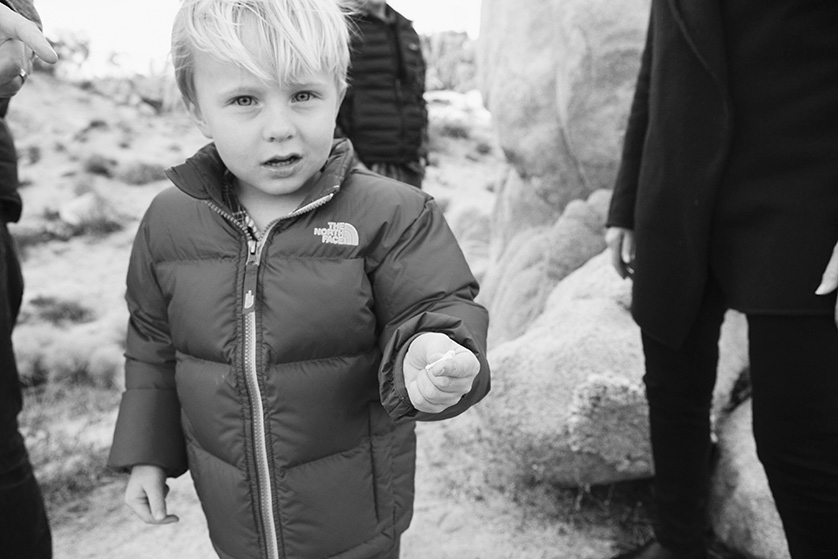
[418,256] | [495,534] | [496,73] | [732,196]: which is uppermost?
[496,73]

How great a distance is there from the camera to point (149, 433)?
1.38 meters

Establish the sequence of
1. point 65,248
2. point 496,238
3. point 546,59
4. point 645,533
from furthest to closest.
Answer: point 65,248, point 496,238, point 546,59, point 645,533

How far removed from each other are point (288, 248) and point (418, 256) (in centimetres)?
23

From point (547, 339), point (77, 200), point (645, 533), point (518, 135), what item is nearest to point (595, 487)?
point (645, 533)

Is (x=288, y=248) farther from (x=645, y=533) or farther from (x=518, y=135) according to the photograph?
(x=518, y=135)

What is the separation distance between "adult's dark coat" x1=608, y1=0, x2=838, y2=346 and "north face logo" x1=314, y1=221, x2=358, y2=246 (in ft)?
2.26

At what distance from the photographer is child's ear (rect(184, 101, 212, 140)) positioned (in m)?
1.32

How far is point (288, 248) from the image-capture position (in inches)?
49.4

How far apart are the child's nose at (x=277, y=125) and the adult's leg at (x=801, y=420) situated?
0.94 m

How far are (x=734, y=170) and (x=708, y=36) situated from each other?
0.26 metres

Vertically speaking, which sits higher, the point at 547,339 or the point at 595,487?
the point at 547,339

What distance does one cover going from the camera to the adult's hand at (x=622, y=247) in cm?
179

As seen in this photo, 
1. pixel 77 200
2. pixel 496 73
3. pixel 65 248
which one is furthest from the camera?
pixel 77 200

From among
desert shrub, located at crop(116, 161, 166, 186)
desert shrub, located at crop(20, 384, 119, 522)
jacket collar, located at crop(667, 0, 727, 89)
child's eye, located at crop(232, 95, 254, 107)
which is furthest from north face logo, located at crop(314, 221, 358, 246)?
desert shrub, located at crop(116, 161, 166, 186)
